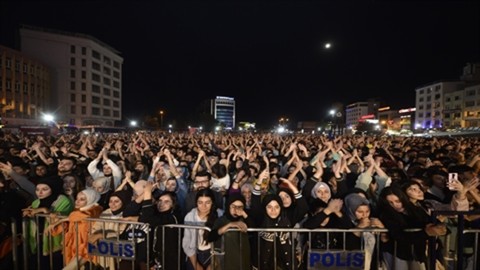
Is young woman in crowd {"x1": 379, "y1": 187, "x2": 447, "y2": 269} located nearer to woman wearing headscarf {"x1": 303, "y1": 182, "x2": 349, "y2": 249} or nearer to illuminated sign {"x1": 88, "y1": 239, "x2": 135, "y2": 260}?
woman wearing headscarf {"x1": 303, "y1": 182, "x2": 349, "y2": 249}

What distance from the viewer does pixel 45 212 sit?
460 cm

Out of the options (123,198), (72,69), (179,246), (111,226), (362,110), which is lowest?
(179,246)

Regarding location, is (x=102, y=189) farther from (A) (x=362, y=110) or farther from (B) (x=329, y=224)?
(A) (x=362, y=110)

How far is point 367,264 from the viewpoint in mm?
4320

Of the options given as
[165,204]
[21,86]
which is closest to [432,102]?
[21,86]

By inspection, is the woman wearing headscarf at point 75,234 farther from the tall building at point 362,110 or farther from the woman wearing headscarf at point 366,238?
the tall building at point 362,110

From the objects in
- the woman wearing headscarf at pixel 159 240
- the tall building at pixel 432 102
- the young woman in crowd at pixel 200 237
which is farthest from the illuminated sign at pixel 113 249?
the tall building at pixel 432 102

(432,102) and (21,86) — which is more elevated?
(432,102)

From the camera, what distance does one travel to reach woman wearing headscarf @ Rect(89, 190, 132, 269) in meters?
4.22

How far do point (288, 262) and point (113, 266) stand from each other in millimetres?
2577

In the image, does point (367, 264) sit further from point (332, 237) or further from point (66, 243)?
point (66, 243)

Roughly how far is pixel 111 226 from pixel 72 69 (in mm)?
80397

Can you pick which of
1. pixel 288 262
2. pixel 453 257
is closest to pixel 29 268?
pixel 288 262

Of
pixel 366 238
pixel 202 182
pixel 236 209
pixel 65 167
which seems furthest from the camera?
pixel 65 167
